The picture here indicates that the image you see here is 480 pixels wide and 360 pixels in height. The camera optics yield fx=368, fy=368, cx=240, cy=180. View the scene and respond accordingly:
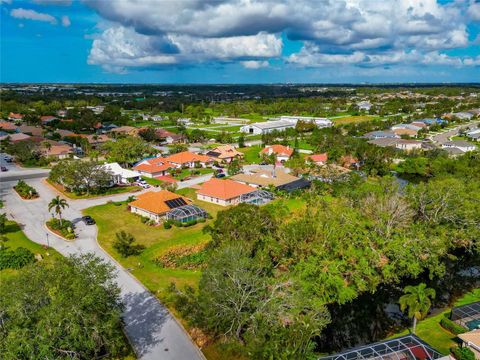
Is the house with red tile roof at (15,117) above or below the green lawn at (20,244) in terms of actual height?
below

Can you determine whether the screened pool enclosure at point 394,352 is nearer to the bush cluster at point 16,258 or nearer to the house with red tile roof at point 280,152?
the bush cluster at point 16,258

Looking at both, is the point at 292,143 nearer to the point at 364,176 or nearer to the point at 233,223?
the point at 364,176

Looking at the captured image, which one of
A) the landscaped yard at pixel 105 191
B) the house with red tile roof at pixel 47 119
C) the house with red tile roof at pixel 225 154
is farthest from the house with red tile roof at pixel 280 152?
the house with red tile roof at pixel 47 119

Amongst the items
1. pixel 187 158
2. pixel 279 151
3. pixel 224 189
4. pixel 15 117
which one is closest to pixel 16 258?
pixel 224 189

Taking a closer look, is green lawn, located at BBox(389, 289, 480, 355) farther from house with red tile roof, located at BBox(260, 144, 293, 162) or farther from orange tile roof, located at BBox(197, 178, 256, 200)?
house with red tile roof, located at BBox(260, 144, 293, 162)

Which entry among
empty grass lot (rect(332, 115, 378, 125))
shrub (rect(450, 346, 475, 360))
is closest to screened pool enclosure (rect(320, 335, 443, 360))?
shrub (rect(450, 346, 475, 360))

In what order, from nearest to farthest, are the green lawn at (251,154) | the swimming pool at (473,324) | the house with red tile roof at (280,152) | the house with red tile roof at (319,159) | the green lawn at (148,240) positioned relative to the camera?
1. the swimming pool at (473,324)
2. the green lawn at (148,240)
3. the house with red tile roof at (319,159)
4. the green lawn at (251,154)
5. the house with red tile roof at (280,152)
